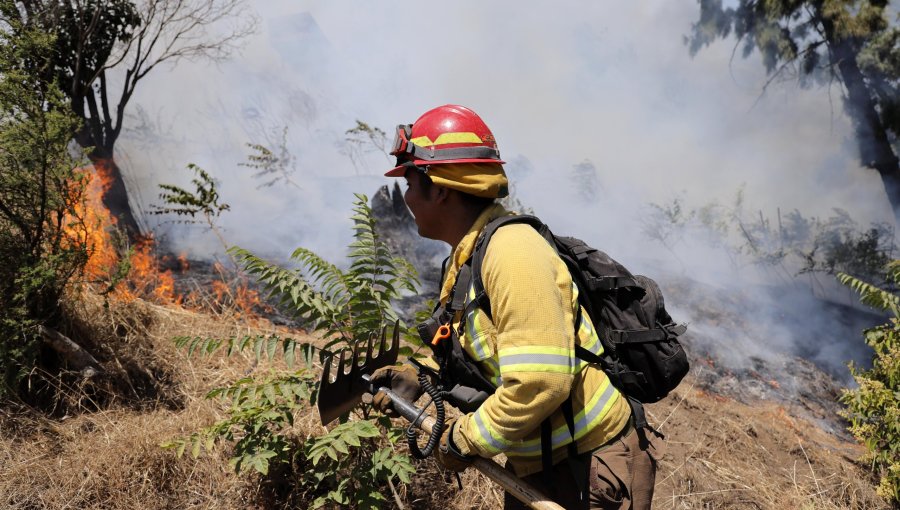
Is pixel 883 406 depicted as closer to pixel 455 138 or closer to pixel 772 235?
pixel 455 138

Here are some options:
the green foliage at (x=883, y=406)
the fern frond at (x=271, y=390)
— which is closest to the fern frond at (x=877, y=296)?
the green foliage at (x=883, y=406)

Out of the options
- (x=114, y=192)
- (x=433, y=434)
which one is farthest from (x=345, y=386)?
(x=114, y=192)

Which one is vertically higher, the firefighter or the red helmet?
the red helmet

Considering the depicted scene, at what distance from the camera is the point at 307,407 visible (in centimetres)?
384

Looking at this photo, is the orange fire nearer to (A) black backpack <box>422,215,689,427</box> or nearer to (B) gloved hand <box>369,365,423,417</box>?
(B) gloved hand <box>369,365,423,417</box>

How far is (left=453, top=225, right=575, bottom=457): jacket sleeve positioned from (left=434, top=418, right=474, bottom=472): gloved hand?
151 mm

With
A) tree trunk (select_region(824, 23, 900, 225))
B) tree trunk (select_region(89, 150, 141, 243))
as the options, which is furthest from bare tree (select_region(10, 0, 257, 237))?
tree trunk (select_region(824, 23, 900, 225))

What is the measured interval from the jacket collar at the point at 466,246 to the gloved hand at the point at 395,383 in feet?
1.72

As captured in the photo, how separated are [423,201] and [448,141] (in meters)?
0.23

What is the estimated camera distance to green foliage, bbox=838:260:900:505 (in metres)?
4.21

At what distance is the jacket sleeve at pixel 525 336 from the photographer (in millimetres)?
1582

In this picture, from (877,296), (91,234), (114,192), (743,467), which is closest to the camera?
(743,467)

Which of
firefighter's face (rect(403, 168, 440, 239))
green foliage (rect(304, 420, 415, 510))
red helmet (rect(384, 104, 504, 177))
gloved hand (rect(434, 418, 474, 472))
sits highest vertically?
red helmet (rect(384, 104, 504, 177))

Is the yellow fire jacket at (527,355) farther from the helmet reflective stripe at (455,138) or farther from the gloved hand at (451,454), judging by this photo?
the helmet reflective stripe at (455,138)
